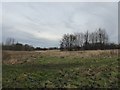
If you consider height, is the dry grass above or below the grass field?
above

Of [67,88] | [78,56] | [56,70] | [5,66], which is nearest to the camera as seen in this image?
[67,88]

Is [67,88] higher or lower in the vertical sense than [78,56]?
lower

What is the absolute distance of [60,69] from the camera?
45.8 ft

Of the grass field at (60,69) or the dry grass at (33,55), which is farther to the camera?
the dry grass at (33,55)

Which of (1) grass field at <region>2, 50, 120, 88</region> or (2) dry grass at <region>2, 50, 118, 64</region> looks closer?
(1) grass field at <region>2, 50, 120, 88</region>

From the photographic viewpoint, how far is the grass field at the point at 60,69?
11.5 meters

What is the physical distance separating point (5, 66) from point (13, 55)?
2.22 m

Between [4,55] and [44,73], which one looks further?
[4,55]

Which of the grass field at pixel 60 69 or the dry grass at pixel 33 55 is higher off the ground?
the dry grass at pixel 33 55

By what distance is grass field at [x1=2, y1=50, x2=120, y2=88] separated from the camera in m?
11.5

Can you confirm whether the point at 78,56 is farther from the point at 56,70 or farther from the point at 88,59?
the point at 56,70

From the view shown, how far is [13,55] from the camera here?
1761 cm

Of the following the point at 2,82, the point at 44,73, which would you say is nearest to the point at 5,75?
the point at 2,82

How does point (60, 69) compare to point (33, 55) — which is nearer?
point (60, 69)
